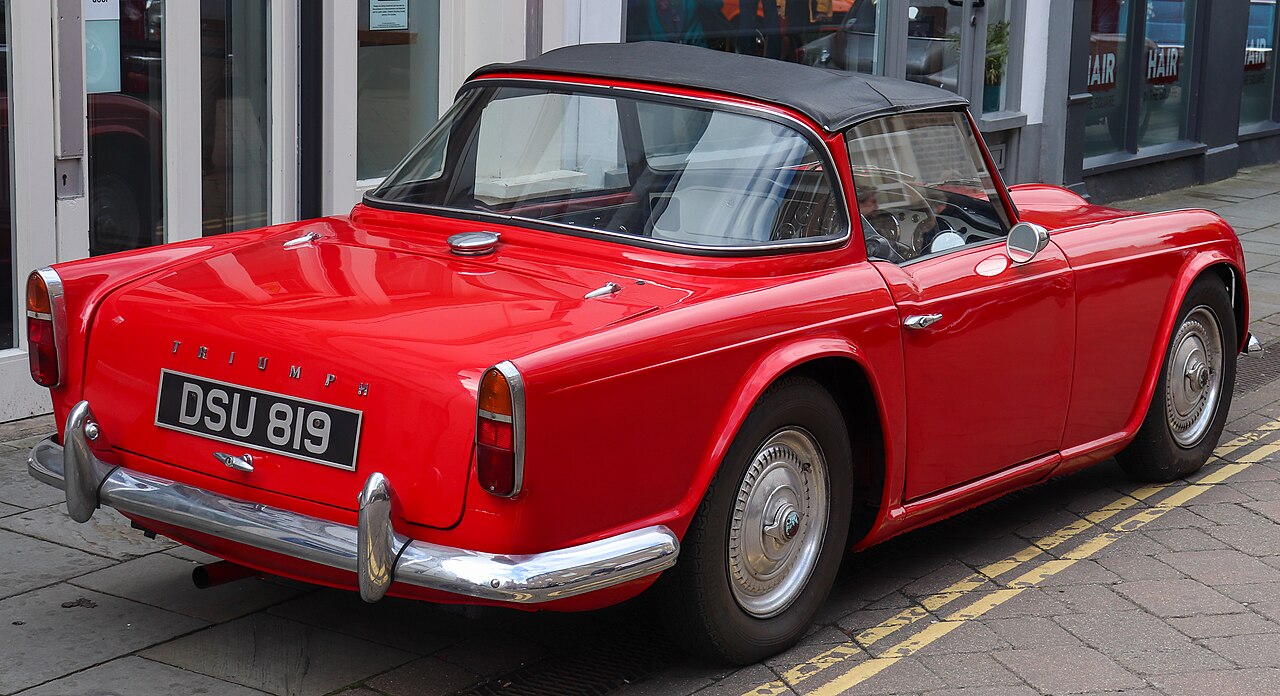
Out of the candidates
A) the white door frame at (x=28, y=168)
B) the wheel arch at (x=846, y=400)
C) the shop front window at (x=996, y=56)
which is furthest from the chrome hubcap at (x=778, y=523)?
the shop front window at (x=996, y=56)

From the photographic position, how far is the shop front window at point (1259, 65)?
682 inches

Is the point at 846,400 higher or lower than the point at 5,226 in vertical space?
lower

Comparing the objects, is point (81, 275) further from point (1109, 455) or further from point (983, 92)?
point (983, 92)

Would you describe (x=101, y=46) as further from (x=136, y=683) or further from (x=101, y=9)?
(x=136, y=683)

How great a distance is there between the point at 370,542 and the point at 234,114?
194 inches

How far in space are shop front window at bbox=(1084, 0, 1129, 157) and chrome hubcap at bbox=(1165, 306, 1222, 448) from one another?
8.28 metres

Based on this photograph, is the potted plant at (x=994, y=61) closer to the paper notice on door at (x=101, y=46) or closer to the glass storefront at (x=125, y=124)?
the glass storefront at (x=125, y=124)

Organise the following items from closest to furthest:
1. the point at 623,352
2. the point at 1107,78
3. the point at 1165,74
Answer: the point at 623,352 → the point at 1107,78 → the point at 1165,74

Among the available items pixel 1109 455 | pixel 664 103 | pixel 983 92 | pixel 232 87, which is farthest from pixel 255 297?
pixel 983 92

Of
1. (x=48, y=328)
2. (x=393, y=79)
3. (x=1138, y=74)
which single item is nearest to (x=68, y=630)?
(x=48, y=328)

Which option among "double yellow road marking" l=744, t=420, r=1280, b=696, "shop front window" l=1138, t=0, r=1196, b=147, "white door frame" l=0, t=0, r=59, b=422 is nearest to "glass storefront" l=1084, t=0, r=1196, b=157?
"shop front window" l=1138, t=0, r=1196, b=147

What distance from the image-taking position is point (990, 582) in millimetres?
5113

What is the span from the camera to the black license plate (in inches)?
147

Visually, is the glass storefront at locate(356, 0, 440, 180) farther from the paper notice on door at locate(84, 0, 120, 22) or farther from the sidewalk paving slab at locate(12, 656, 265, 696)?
the sidewalk paving slab at locate(12, 656, 265, 696)
